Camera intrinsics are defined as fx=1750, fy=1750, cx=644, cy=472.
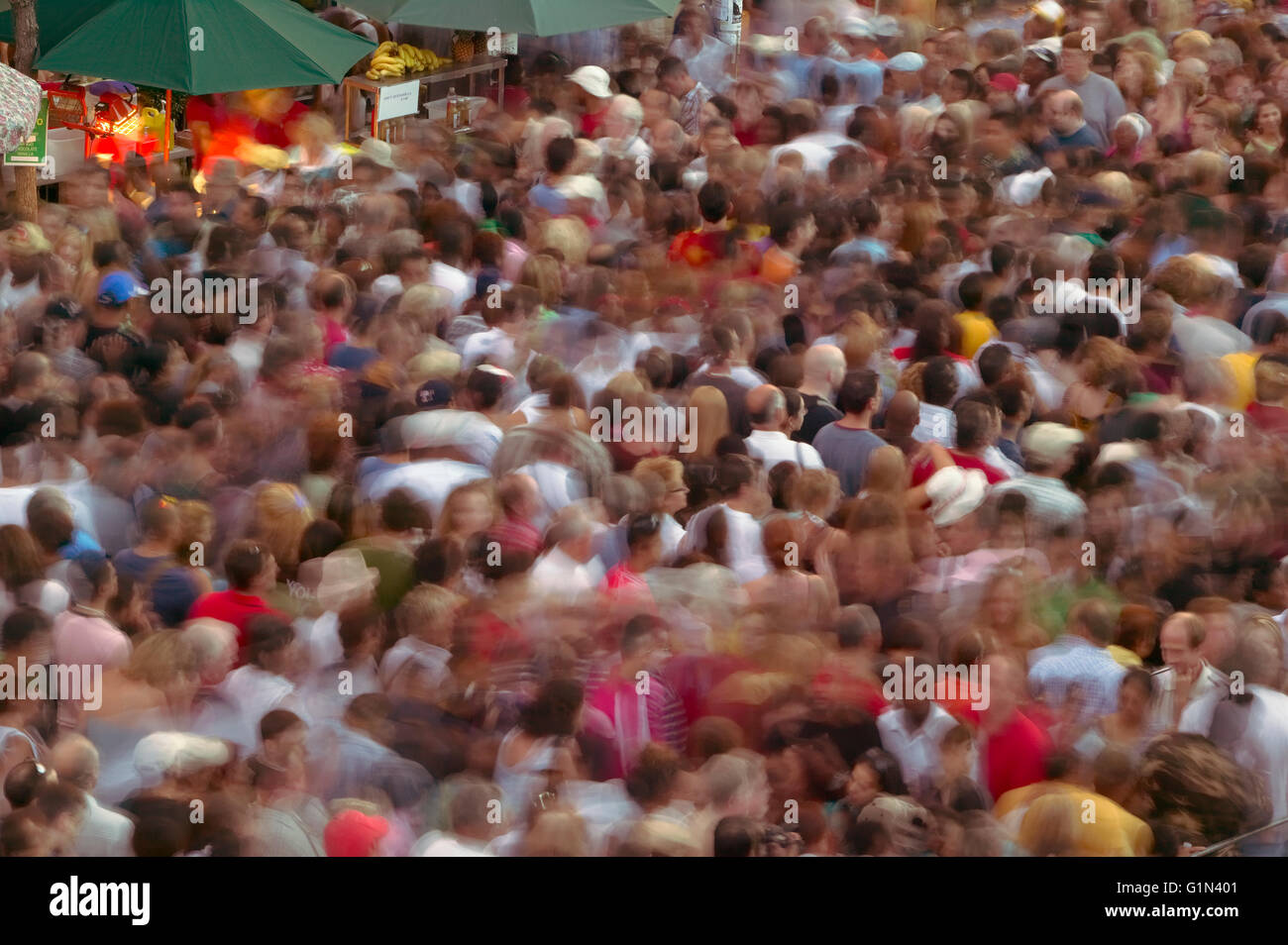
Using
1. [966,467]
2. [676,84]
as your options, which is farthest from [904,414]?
[676,84]

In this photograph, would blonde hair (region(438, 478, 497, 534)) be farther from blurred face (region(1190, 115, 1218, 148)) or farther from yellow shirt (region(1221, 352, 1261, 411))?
blurred face (region(1190, 115, 1218, 148))

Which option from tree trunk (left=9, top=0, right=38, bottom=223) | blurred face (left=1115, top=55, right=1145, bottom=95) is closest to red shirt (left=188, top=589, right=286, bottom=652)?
tree trunk (left=9, top=0, right=38, bottom=223)

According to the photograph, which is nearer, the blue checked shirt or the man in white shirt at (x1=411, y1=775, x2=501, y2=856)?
the man in white shirt at (x1=411, y1=775, x2=501, y2=856)

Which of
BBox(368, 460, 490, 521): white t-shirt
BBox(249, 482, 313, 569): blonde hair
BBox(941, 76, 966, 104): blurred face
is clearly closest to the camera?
BBox(249, 482, 313, 569): blonde hair

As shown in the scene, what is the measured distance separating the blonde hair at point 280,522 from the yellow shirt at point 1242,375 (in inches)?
147

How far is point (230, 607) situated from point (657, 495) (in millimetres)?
1588

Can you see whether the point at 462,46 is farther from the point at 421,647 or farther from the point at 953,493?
the point at 421,647

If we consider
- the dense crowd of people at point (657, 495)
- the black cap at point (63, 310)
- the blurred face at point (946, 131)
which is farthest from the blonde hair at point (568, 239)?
the blurred face at point (946, 131)

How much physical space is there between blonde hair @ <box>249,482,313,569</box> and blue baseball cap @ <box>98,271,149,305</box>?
1.96 m

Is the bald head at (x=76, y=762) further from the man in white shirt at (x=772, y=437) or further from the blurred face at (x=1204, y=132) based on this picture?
the blurred face at (x=1204, y=132)

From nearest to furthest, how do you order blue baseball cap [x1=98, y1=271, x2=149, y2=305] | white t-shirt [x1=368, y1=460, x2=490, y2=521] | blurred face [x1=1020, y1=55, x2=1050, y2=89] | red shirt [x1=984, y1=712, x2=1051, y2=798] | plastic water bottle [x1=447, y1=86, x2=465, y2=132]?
red shirt [x1=984, y1=712, x2=1051, y2=798] < white t-shirt [x1=368, y1=460, x2=490, y2=521] < blue baseball cap [x1=98, y1=271, x2=149, y2=305] < blurred face [x1=1020, y1=55, x2=1050, y2=89] < plastic water bottle [x1=447, y1=86, x2=465, y2=132]

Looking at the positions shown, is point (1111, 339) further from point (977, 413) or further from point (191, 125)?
point (191, 125)

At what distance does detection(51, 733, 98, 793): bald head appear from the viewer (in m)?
4.68

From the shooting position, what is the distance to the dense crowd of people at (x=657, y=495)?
4773 mm
